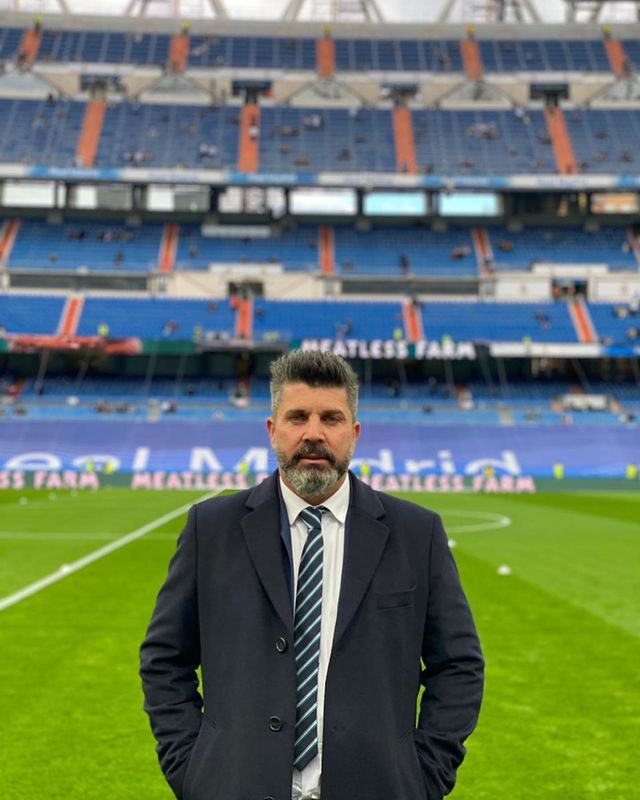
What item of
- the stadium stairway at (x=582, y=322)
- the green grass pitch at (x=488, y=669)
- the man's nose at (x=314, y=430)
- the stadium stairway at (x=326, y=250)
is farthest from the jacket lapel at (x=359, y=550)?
the stadium stairway at (x=326, y=250)

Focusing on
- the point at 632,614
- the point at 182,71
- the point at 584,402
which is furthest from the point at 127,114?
the point at 632,614

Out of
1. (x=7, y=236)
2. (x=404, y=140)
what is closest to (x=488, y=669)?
(x=7, y=236)

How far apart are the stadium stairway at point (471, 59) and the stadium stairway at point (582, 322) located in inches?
836

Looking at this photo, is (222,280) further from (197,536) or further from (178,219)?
(197,536)

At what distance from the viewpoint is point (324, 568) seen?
164 inches

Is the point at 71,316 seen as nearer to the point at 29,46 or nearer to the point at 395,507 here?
the point at 29,46

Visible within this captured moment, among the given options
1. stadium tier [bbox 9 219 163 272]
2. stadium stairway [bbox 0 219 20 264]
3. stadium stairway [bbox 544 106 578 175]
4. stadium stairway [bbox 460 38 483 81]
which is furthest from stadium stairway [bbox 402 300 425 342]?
stadium stairway [bbox 0 219 20 264]

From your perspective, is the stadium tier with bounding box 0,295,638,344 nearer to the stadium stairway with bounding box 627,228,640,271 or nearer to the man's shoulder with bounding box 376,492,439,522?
the stadium stairway with bounding box 627,228,640,271

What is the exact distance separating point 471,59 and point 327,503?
8061 centimetres

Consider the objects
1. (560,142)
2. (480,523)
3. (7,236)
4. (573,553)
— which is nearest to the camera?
(573,553)

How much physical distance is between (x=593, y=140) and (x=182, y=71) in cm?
3211

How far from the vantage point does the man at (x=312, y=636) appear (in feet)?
12.9

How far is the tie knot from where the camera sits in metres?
4.21

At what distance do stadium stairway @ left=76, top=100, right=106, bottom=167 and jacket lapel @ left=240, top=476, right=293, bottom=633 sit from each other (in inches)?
2803
